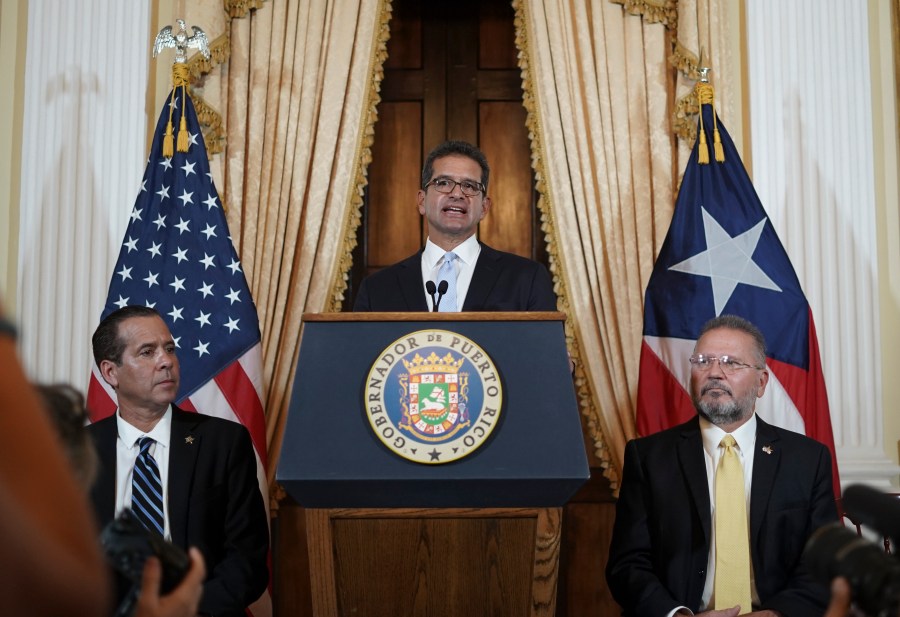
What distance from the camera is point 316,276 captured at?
4703 millimetres

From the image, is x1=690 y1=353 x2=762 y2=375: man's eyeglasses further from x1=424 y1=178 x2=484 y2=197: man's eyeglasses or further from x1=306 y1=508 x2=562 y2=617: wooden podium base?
x1=306 y1=508 x2=562 y2=617: wooden podium base

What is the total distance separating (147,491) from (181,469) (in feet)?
0.40

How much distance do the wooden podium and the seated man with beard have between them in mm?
733

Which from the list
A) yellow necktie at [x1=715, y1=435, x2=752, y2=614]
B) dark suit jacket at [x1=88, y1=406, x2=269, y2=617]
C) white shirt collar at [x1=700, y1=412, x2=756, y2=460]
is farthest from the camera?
white shirt collar at [x1=700, y1=412, x2=756, y2=460]

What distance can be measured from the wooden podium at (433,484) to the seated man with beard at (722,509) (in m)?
0.73

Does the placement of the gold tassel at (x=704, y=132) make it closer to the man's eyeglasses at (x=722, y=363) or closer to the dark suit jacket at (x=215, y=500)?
the man's eyeglasses at (x=722, y=363)

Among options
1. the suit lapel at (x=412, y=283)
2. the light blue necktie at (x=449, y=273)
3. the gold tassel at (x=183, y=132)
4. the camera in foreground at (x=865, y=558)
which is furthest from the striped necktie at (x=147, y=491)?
the camera in foreground at (x=865, y=558)

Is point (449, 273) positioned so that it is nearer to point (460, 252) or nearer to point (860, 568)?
point (460, 252)

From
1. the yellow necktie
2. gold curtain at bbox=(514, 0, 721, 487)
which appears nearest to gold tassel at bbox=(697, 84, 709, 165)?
gold curtain at bbox=(514, 0, 721, 487)

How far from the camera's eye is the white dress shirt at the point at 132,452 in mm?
3303

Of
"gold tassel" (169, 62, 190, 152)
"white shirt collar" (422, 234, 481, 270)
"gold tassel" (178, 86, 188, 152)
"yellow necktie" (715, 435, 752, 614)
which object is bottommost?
"yellow necktie" (715, 435, 752, 614)

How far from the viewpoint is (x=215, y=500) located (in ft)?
10.9

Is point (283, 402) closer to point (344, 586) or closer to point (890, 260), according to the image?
point (344, 586)

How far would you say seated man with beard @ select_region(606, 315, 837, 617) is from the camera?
313 centimetres
